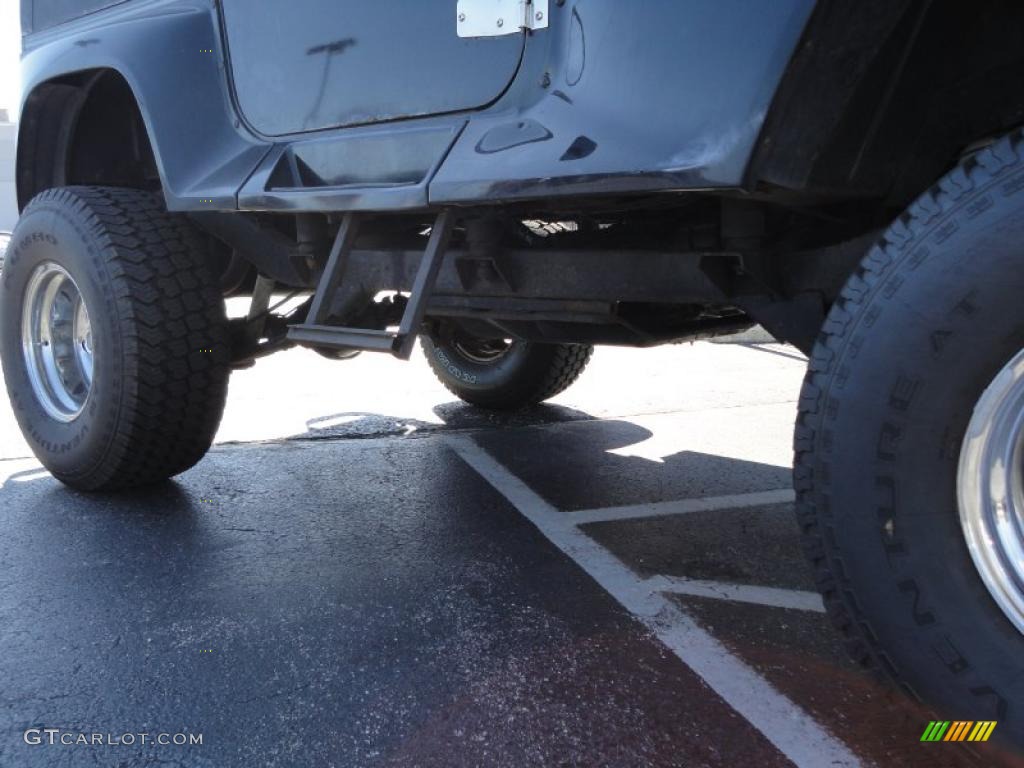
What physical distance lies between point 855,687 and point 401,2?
188 centimetres

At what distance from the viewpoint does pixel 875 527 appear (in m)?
1.42

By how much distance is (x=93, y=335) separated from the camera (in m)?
2.91

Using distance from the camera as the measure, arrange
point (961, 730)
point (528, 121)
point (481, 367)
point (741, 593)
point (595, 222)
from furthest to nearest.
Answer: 1. point (481, 367)
2. point (595, 222)
3. point (741, 593)
4. point (528, 121)
5. point (961, 730)

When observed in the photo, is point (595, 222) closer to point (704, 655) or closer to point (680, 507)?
point (680, 507)

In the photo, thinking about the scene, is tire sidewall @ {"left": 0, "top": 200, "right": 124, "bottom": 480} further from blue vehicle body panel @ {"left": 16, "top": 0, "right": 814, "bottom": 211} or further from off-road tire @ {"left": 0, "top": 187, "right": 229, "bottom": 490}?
blue vehicle body panel @ {"left": 16, "top": 0, "right": 814, "bottom": 211}

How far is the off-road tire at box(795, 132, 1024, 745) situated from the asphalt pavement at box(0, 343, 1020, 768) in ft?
0.41

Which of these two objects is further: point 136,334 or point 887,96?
point 136,334

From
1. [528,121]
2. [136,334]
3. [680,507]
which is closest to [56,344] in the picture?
[136,334]

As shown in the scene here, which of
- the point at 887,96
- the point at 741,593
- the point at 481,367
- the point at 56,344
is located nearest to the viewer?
the point at 887,96

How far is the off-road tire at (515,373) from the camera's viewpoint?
4336 millimetres

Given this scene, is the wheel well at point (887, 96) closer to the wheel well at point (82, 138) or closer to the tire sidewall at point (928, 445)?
the tire sidewall at point (928, 445)

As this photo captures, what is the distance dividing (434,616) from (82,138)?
2441 millimetres

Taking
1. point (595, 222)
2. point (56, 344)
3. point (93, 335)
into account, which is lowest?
point (56, 344)

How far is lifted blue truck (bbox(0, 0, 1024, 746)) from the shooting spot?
1.38 metres
